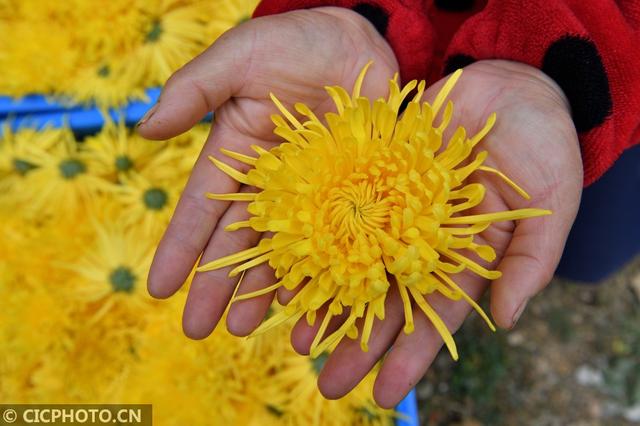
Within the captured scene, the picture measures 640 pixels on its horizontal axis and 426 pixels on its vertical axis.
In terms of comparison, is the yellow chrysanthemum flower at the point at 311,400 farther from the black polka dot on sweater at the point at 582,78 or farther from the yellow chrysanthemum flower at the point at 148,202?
the black polka dot on sweater at the point at 582,78

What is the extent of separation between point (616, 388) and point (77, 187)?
1086mm

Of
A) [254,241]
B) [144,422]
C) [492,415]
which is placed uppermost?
[254,241]

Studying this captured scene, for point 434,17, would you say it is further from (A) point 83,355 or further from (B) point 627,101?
(A) point 83,355

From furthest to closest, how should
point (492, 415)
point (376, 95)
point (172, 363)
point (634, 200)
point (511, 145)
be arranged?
1. point (492, 415)
2. point (634, 200)
3. point (172, 363)
4. point (376, 95)
5. point (511, 145)

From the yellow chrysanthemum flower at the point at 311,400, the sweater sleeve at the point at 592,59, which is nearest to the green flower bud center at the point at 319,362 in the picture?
the yellow chrysanthemum flower at the point at 311,400

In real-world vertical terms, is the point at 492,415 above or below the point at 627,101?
below

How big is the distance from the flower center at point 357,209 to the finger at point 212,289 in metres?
0.14

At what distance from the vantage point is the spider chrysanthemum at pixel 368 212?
606 mm

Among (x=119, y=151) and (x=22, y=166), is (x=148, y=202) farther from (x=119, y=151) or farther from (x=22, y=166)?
(x=22, y=166)

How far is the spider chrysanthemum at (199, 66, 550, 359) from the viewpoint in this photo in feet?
1.99

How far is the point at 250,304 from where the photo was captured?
70 cm

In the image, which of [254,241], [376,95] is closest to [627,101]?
[376,95]

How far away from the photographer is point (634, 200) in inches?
39.0

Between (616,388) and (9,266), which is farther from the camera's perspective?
(616,388)
